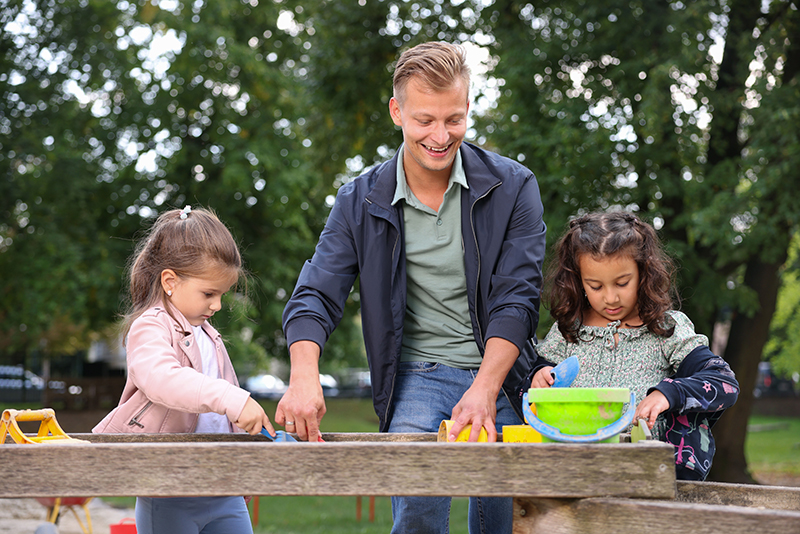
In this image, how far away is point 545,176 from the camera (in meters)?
8.80

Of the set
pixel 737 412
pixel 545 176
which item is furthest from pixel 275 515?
pixel 737 412

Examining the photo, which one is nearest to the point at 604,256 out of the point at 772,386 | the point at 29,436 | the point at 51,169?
the point at 29,436

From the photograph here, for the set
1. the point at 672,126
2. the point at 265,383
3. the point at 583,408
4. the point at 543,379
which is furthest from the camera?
the point at 265,383

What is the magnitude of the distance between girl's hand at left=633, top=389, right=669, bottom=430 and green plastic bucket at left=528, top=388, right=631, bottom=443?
0.51 metres

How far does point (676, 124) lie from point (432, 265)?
21.5 feet

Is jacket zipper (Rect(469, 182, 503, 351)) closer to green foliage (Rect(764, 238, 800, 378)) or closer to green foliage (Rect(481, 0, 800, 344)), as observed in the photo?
green foliage (Rect(481, 0, 800, 344))

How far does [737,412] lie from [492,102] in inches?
193

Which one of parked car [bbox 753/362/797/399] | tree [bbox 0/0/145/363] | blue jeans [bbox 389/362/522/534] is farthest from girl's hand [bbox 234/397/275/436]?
parked car [bbox 753/362/797/399]

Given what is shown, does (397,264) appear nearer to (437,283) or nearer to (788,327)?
(437,283)

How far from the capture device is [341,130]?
12.0 m

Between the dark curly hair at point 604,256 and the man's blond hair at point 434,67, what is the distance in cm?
72

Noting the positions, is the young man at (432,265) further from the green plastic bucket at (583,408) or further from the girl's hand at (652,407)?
the green plastic bucket at (583,408)

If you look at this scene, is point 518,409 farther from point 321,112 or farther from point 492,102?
point 321,112

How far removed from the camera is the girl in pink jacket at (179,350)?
7.78 ft
